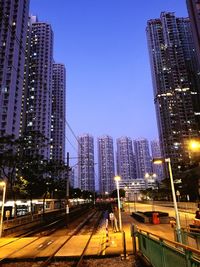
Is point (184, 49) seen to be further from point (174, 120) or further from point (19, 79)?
point (19, 79)

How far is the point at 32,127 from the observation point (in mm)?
136875

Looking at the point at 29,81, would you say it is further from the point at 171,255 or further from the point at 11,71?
the point at 171,255

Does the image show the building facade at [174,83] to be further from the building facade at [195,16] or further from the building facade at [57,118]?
the building facade at [195,16]

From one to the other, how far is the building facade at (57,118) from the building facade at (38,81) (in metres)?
10.3

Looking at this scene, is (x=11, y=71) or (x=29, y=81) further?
(x=29, y=81)

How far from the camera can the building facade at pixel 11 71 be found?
92100 millimetres

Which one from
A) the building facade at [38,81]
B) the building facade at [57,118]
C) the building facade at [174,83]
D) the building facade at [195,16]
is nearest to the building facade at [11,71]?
the building facade at [38,81]

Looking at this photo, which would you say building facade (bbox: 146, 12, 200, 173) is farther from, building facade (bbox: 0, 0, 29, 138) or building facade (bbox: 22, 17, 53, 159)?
building facade (bbox: 0, 0, 29, 138)

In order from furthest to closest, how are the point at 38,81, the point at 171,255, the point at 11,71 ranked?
the point at 38,81 → the point at 11,71 → the point at 171,255

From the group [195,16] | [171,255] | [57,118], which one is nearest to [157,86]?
[57,118]

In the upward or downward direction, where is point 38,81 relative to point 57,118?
upward

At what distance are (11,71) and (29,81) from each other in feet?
171

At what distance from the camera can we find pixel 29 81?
14838 centimetres

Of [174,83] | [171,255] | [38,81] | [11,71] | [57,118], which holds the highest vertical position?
[38,81]
